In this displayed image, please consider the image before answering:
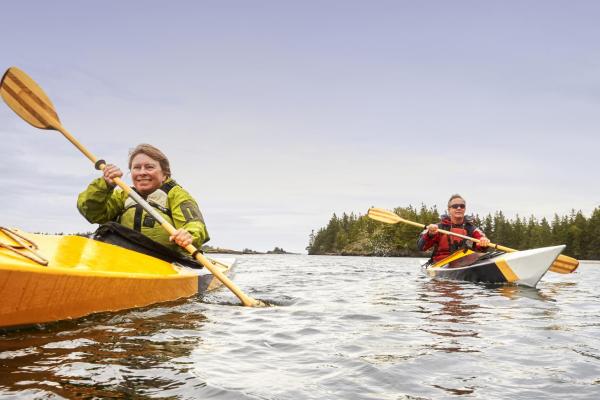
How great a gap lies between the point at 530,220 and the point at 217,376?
102m

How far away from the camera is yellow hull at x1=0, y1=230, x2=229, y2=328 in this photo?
3.28 m

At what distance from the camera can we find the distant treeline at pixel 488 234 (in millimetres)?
72938

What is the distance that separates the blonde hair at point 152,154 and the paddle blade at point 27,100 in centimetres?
99

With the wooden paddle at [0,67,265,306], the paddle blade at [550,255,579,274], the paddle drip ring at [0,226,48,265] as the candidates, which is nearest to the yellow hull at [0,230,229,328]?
the paddle drip ring at [0,226,48,265]

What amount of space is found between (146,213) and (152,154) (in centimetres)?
72

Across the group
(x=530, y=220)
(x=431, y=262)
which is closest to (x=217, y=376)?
(x=431, y=262)

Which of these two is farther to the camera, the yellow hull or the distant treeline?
the distant treeline

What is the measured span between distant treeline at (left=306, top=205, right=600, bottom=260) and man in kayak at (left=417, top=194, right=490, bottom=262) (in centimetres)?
6235

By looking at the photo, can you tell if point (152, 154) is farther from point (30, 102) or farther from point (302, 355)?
point (302, 355)

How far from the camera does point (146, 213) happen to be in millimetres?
6004

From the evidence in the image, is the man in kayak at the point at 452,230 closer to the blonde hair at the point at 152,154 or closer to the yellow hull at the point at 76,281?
the blonde hair at the point at 152,154

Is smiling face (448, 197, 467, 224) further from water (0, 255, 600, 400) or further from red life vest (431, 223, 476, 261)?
water (0, 255, 600, 400)

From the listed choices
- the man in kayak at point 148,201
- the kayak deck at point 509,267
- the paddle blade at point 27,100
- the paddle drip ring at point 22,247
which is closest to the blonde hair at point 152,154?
the man in kayak at point 148,201

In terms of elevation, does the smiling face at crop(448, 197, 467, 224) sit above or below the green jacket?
above
